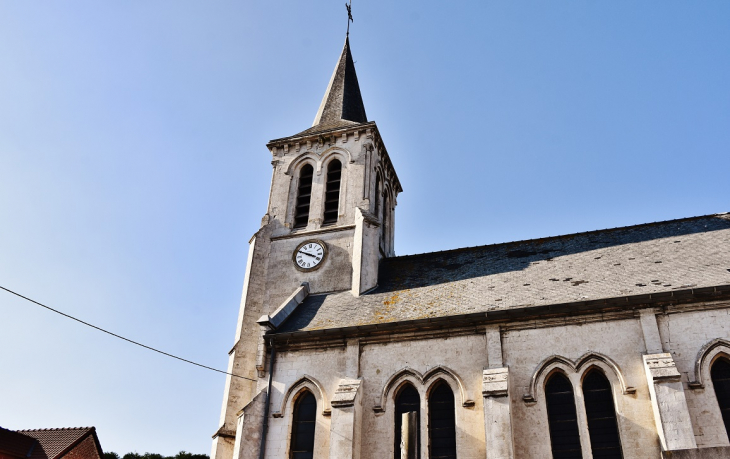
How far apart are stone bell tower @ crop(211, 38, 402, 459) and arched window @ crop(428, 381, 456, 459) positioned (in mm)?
4761

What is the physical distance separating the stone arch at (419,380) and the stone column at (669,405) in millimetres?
4265

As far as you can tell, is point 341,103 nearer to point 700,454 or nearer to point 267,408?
point 267,408

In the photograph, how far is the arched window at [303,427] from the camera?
16547 millimetres

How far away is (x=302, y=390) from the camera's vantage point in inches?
Answer: 683

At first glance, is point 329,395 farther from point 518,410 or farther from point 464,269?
point 464,269

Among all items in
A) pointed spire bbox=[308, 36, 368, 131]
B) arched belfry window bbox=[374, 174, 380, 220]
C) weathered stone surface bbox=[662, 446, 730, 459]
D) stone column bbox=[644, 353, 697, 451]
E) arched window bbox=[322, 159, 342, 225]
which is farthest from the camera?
pointed spire bbox=[308, 36, 368, 131]

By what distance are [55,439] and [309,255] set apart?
1328 centimetres

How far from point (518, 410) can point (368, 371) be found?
411 cm

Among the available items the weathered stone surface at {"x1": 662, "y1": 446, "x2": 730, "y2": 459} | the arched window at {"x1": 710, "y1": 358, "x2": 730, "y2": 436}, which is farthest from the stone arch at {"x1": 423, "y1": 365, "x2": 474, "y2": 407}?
the weathered stone surface at {"x1": 662, "y1": 446, "x2": 730, "y2": 459}

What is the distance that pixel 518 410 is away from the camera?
15.1m

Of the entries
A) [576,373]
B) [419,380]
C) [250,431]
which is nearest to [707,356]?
[576,373]

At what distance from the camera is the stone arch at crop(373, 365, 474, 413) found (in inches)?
626

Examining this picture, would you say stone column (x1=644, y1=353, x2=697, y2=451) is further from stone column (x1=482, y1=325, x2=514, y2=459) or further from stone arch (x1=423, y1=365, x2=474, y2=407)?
stone arch (x1=423, y1=365, x2=474, y2=407)

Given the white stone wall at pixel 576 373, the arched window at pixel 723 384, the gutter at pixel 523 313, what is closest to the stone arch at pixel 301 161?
the gutter at pixel 523 313
